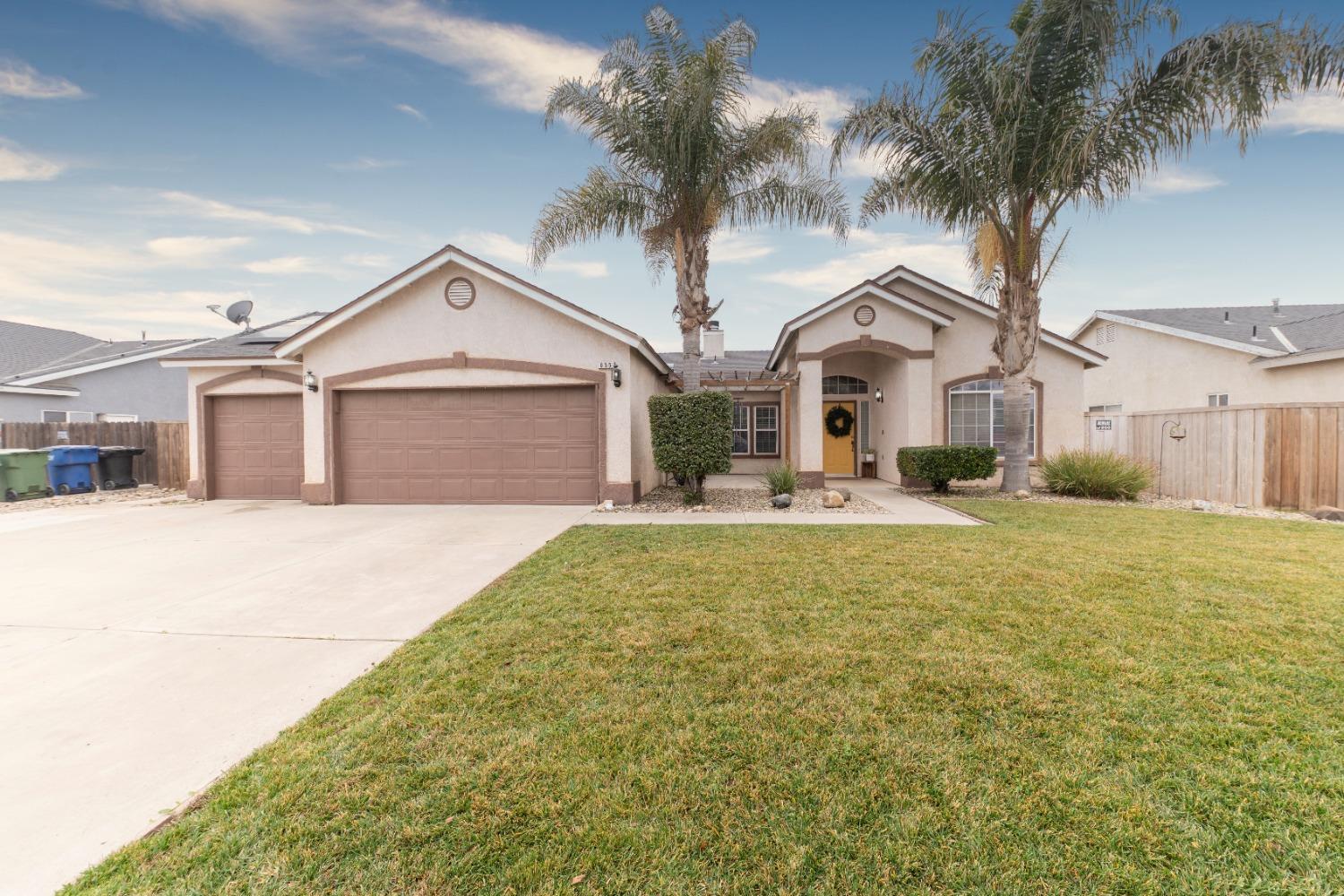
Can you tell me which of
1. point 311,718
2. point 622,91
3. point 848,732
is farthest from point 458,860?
point 622,91

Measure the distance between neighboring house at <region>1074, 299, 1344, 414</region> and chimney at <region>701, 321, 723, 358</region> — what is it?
12.6 m

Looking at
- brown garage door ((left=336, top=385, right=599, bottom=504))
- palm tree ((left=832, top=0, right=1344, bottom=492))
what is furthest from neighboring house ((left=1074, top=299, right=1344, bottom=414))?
brown garage door ((left=336, top=385, right=599, bottom=504))

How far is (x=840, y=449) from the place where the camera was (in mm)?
16609

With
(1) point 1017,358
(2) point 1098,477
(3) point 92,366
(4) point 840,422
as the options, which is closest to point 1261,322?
(2) point 1098,477

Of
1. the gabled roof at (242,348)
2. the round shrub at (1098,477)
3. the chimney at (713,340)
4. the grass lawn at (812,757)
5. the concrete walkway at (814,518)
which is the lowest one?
the grass lawn at (812,757)

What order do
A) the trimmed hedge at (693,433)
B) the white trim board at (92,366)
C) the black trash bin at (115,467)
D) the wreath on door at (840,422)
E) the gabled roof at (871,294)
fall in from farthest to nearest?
the white trim board at (92,366) < the wreath on door at (840,422) < the black trash bin at (115,467) < the gabled roof at (871,294) < the trimmed hedge at (693,433)

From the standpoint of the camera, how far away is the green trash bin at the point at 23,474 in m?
12.1

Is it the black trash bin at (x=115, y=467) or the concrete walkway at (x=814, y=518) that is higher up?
the black trash bin at (x=115, y=467)

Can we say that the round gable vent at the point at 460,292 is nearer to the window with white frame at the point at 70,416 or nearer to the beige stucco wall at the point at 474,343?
the beige stucco wall at the point at 474,343

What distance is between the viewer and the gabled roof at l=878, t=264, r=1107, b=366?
13.7m

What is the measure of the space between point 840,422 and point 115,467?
19.6m

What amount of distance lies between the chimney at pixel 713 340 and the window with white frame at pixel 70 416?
2155 centimetres

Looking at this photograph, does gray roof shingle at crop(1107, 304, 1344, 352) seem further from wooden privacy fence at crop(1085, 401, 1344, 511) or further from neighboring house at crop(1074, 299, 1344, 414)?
wooden privacy fence at crop(1085, 401, 1344, 511)

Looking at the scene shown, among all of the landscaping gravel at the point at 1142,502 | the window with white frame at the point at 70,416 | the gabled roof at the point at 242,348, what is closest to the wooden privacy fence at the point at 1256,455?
the landscaping gravel at the point at 1142,502
